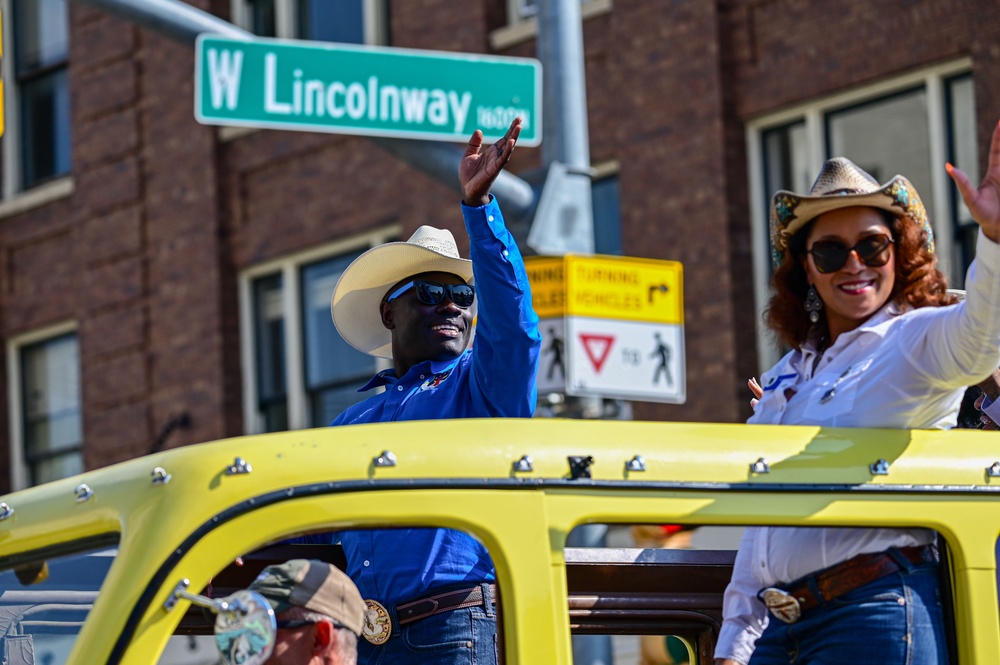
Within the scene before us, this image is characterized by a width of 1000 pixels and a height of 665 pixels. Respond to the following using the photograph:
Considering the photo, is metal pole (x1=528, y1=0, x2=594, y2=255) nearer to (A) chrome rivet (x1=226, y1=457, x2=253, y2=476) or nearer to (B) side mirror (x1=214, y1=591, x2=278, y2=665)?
(A) chrome rivet (x1=226, y1=457, x2=253, y2=476)

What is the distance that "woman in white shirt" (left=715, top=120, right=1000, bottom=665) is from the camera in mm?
3160

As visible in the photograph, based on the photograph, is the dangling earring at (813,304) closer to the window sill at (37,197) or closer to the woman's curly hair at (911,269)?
the woman's curly hair at (911,269)

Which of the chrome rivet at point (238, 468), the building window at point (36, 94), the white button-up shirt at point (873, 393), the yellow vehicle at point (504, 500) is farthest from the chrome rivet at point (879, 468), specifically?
the building window at point (36, 94)

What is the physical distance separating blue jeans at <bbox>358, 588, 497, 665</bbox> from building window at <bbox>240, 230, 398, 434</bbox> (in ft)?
36.1

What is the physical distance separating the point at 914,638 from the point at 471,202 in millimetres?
1321

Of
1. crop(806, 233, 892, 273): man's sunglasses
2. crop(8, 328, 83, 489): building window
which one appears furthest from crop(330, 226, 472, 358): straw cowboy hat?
crop(8, 328, 83, 489): building window

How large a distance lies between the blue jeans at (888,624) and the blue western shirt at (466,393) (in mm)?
635

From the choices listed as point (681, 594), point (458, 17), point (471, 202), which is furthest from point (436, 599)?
point (458, 17)

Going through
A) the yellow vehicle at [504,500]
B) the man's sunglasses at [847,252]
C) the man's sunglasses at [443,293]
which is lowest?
the yellow vehicle at [504,500]

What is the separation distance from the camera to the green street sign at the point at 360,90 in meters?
8.38

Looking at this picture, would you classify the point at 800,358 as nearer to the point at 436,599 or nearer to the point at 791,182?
the point at 436,599

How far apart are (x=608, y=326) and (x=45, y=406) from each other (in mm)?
10144

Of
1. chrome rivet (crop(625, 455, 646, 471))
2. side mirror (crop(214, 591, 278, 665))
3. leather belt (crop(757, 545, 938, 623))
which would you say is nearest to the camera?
side mirror (crop(214, 591, 278, 665))

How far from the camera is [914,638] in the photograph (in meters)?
3.15
